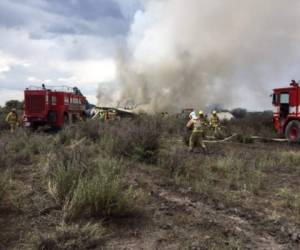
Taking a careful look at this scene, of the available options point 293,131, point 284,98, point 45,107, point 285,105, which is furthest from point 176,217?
point 45,107

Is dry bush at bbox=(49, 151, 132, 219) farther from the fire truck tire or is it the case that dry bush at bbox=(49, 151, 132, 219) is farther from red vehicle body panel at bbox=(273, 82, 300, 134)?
red vehicle body panel at bbox=(273, 82, 300, 134)

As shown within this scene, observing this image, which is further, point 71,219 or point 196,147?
point 196,147

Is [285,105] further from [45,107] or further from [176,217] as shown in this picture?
A: [176,217]

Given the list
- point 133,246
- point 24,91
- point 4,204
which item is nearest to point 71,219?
point 133,246

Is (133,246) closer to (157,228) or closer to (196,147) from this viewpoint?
(157,228)

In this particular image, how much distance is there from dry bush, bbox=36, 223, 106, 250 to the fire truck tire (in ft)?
49.8

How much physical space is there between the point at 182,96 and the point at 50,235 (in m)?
42.8

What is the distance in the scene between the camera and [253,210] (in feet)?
20.6

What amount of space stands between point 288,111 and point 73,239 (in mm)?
16252

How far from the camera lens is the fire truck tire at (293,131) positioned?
18.2m

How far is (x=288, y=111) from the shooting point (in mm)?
18875

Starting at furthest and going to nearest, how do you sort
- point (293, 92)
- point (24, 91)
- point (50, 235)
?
point (24, 91), point (293, 92), point (50, 235)

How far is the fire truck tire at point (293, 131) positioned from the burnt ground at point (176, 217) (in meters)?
10.6

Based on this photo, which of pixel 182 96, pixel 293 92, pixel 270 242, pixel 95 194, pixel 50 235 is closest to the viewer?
pixel 50 235
